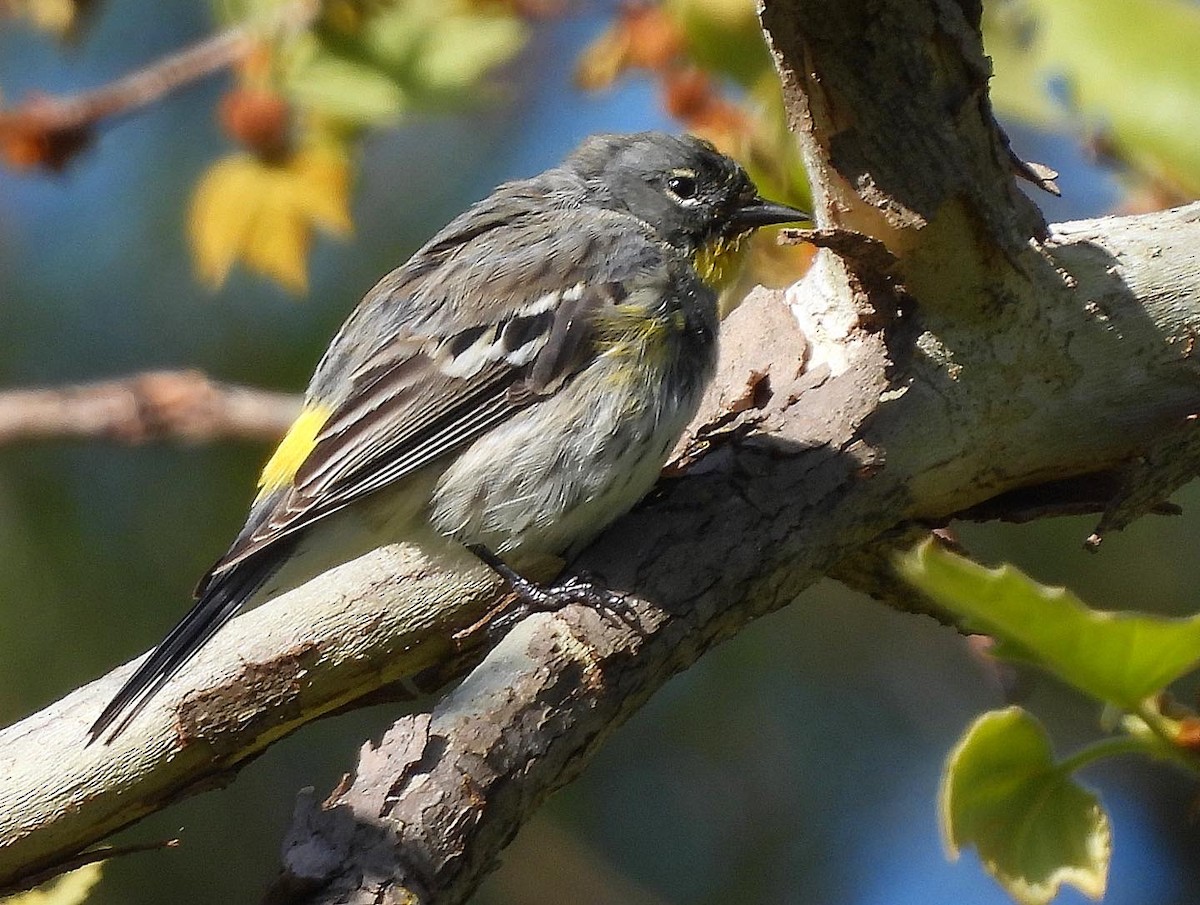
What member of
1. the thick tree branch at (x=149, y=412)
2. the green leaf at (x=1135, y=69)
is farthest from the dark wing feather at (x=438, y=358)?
the green leaf at (x=1135, y=69)

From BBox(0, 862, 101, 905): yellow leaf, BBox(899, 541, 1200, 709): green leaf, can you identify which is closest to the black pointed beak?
BBox(899, 541, 1200, 709): green leaf

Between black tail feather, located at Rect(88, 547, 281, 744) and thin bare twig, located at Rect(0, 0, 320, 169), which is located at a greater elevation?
thin bare twig, located at Rect(0, 0, 320, 169)

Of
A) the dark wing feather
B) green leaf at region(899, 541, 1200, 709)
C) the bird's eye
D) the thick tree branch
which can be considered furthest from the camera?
→ the thick tree branch

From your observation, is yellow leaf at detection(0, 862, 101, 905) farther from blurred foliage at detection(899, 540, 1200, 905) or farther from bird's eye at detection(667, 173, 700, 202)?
bird's eye at detection(667, 173, 700, 202)

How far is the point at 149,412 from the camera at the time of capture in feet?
11.8

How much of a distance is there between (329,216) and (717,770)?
96.9 inches

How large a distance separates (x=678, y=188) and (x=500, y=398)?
87 cm

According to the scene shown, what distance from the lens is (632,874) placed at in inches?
189

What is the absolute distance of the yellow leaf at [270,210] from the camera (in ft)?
10.9

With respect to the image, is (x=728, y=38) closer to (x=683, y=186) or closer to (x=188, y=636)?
(x=683, y=186)

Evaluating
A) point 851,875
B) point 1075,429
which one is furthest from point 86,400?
point 851,875

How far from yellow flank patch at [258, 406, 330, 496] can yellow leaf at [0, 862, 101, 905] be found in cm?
105

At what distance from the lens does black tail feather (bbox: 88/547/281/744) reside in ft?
7.16

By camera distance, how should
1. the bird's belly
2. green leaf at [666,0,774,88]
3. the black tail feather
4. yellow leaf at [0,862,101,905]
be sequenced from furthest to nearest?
green leaf at [666,0,774,88]
the bird's belly
the black tail feather
yellow leaf at [0,862,101,905]
